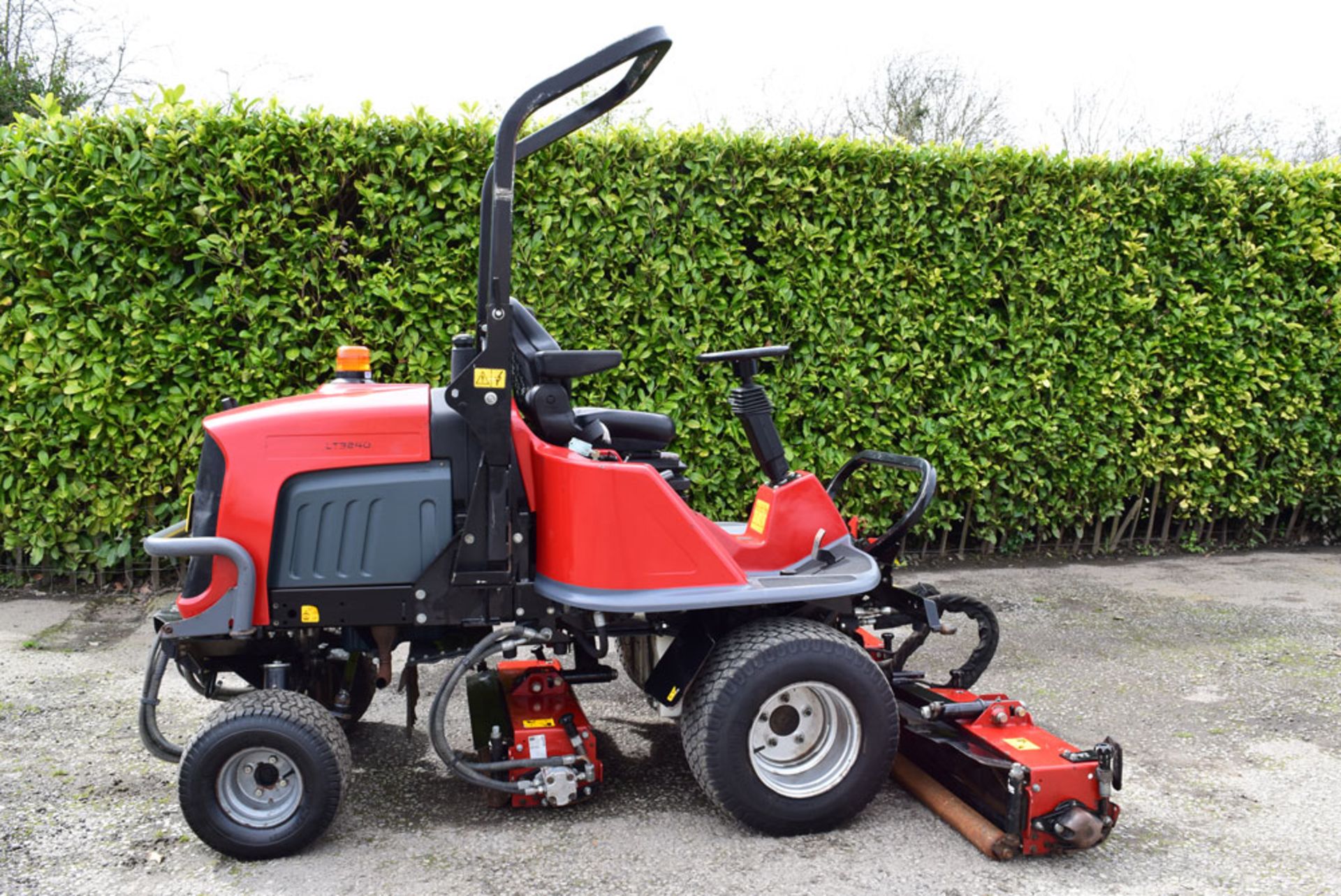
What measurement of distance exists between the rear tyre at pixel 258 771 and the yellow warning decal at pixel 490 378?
44.1 inches

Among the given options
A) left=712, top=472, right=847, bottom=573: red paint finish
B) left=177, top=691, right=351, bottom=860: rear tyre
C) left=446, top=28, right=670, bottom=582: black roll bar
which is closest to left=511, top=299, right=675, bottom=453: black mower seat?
left=446, top=28, right=670, bottom=582: black roll bar

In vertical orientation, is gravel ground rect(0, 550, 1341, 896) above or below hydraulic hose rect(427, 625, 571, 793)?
below

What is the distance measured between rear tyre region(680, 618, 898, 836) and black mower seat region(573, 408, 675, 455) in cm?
90

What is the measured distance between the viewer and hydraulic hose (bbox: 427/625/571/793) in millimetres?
3254

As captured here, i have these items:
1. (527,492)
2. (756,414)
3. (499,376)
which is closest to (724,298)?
(756,414)

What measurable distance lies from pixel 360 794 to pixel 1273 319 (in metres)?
6.77

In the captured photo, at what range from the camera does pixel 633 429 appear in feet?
13.4

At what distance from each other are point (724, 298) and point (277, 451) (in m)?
3.58

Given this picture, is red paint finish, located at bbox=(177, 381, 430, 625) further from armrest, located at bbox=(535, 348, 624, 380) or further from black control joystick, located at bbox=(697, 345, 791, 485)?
black control joystick, located at bbox=(697, 345, 791, 485)

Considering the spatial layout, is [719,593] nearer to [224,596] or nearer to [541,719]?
[541,719]

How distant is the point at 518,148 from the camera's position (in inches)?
133

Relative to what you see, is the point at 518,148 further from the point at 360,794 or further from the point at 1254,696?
the point at 1254,696

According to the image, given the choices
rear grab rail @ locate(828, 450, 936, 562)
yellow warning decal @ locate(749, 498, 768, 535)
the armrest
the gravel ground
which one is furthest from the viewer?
yellow warning decal @ locate(749, 498, 768, 535)

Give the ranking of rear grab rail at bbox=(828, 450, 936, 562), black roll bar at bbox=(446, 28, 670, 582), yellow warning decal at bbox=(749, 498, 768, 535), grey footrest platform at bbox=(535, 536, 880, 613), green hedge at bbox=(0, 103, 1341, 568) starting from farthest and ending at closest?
1. green hedge at bbox=(0, 103, 1341, 568)
2. yellow warning decal at bbox=(749, 498, 768, 535)
3. rear grab rail at bbox=(828, 450, 936, 562)
4. grey footrest platform at bbox=(535, 536, 880, 613)
5. black roll bar at bbox=(446, 28, 670, 582)
